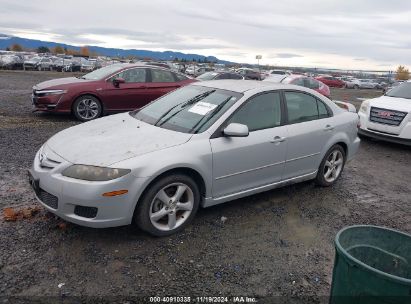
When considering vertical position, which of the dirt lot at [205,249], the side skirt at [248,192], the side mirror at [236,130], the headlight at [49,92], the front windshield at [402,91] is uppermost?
the front windshield at [402,91]

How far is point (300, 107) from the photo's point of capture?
5180 millimetres

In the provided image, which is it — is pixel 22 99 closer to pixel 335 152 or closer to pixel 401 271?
pixel 335 152

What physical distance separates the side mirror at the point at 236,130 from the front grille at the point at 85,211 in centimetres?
A: 156

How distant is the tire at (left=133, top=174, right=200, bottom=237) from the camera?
3.74 metres

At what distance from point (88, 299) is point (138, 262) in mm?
618

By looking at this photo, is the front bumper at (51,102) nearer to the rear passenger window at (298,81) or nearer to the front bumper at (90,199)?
the front bumper at (90,199)

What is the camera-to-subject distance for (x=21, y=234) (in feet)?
12.6

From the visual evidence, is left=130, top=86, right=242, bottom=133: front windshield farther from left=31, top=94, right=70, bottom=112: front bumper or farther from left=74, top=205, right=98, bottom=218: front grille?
left=31, top=94, right=70, bottom=112: front bumper

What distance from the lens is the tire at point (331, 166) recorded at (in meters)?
5.55

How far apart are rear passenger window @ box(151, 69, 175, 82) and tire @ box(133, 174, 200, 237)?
6.85m

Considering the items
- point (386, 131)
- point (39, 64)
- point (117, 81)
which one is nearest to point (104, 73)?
point (117, 81)

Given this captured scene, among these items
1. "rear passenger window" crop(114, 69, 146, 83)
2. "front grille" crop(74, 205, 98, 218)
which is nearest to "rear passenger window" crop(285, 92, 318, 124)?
"front grille" crop(74, 205, 98, 218)

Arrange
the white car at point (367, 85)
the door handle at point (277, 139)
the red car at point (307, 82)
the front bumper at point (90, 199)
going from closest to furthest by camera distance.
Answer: the front bumper at point (90, 199), the door handle at point (277, 139), the red car at point (307, 82), the white car at point (367, 85)

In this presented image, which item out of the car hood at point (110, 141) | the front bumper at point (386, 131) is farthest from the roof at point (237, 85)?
the front bumper at point (386, 131)
